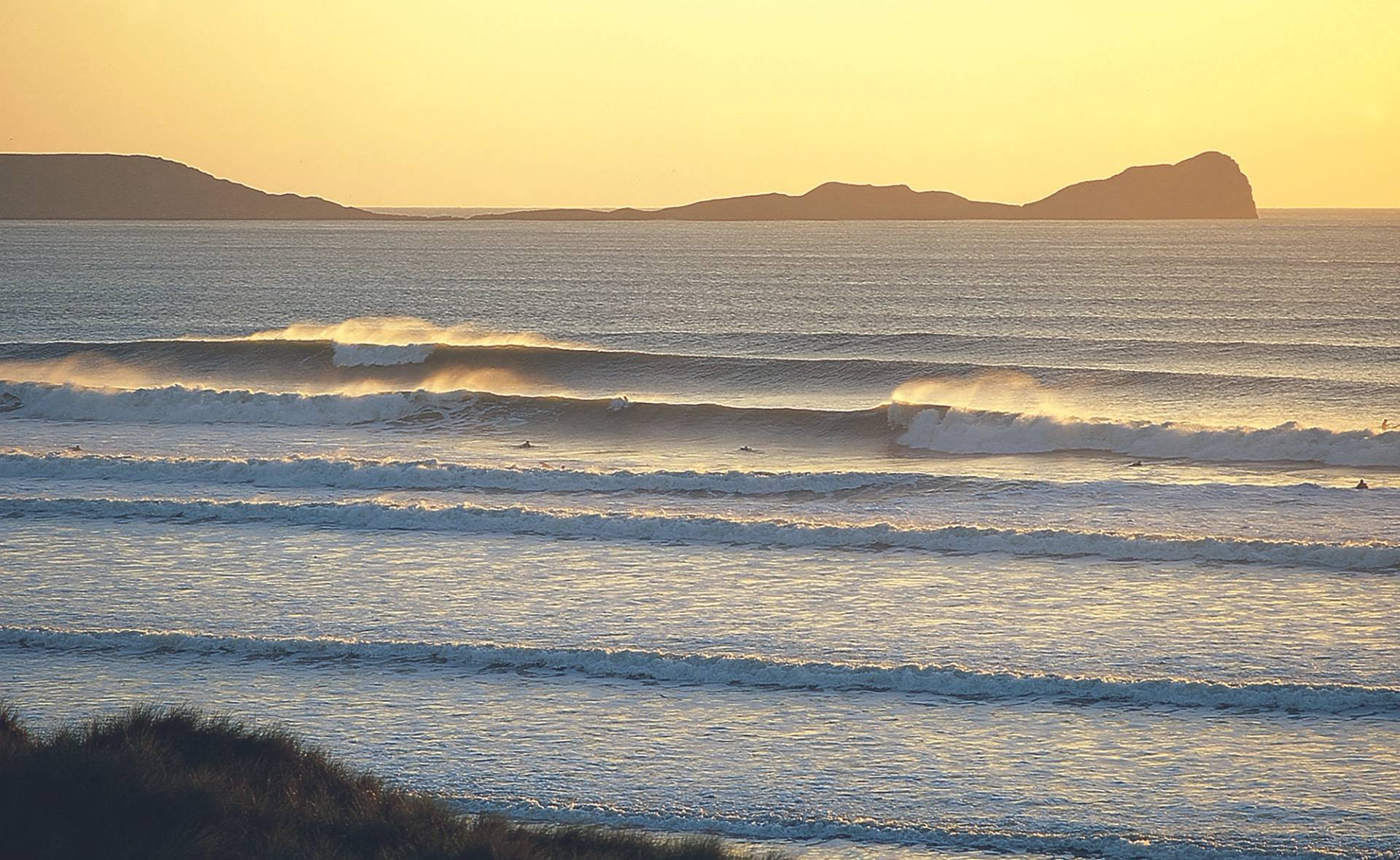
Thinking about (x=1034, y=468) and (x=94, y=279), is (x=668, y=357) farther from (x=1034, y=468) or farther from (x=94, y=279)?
(x=94, y=279)

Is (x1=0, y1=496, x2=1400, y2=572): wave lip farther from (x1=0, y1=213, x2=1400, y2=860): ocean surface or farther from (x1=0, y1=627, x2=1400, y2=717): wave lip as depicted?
(x1=0, y1=627, x2=1400, y2=717): wave lip

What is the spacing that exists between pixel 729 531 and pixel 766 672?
5575 millimetres

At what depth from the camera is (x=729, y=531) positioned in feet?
54.0

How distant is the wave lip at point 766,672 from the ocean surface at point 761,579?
4cm

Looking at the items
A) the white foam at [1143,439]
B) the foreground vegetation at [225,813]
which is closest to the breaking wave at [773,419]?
the white foam at [1143,439]

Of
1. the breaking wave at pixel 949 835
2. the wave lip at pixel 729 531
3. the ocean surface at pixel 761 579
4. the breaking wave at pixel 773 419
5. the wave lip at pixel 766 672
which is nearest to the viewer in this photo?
the breaking wave at pixel 949 835

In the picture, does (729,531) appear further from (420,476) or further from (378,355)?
(378,355)

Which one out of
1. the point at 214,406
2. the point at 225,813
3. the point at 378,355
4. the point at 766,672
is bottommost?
the point at 766,672

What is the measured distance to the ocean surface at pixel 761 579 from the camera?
28.6 ft

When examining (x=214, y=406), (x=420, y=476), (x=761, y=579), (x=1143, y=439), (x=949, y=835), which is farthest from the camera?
(x=214, y=406)

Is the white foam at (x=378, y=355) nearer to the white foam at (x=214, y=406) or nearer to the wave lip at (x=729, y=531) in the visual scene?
the white foam at (x=214, y=406)

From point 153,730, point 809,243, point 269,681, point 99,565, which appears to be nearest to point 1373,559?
point 269,681

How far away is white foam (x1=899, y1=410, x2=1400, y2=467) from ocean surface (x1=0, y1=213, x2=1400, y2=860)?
0.33 feet

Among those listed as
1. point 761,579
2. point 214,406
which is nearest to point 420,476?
point 761,579
